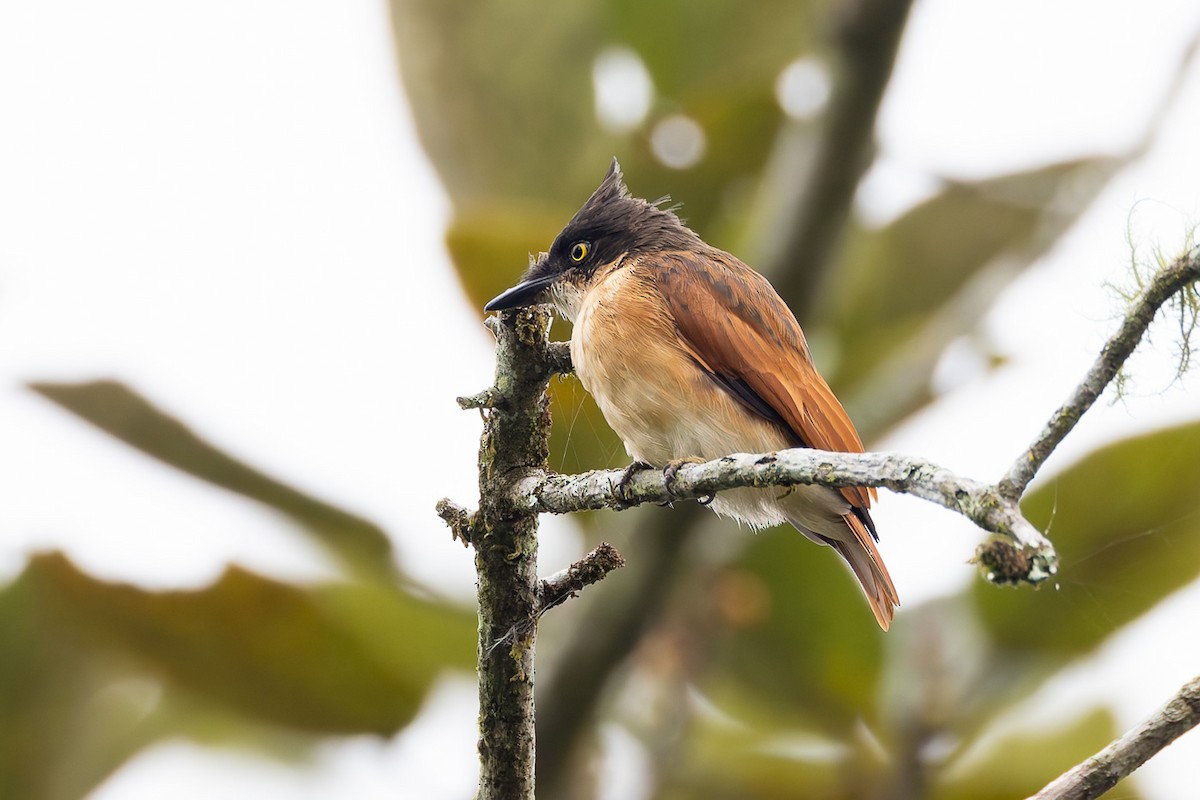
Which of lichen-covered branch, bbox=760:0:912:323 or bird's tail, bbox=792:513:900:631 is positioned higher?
lichen-covered branch, bbox=760:0:912:323

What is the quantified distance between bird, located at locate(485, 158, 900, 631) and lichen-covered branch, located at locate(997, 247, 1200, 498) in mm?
1730

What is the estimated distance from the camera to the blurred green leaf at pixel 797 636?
4148mm

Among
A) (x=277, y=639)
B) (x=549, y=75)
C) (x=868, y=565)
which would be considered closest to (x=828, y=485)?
(x=868, y=565)

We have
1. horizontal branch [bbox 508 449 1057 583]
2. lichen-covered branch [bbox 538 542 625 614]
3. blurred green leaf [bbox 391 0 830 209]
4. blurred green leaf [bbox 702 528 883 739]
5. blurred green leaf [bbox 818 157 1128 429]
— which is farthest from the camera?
blurred green leaf [bbox 391 0 830 209]

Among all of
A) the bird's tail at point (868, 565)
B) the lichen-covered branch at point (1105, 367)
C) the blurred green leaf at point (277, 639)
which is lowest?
the lichen-covered branch at point (1105, 367)

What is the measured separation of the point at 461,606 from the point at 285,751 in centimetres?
76

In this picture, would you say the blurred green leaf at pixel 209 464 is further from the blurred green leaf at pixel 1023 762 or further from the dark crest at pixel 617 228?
the blurred green leaf at pixel 1023 762

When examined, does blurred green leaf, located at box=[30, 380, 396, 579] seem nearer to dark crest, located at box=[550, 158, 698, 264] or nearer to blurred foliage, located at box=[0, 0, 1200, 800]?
blurred foliage, located at box=[0, 0, 1200, 800]

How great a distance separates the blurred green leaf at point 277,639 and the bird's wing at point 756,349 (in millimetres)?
1347

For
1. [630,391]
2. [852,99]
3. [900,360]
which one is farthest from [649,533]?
[852,99]

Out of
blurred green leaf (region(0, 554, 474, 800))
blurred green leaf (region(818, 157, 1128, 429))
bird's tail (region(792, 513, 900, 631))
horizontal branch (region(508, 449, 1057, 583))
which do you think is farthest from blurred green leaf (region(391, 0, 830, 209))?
horizontal branch (region(508, 449, 1057, 583))

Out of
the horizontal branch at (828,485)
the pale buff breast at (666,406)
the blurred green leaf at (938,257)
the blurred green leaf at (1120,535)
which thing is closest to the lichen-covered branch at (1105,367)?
the horizontal branch at (828,485)

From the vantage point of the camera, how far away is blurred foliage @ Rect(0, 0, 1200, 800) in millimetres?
3932

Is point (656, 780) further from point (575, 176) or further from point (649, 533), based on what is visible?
point (575, 176)
